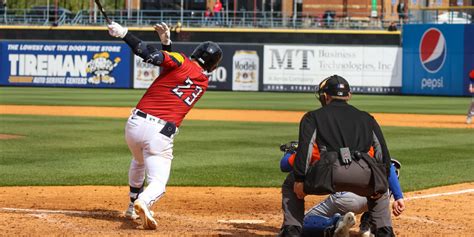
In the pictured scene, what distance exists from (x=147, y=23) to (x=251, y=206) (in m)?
43.5

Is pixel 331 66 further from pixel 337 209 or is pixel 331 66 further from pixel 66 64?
pixel 337 209

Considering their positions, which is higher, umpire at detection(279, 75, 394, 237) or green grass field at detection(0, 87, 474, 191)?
umpire at detection(279, 75, 394, 237)

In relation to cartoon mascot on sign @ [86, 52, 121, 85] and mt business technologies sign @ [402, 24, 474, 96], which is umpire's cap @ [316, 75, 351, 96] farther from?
cartoon mascot on sign @ [86, 52, 121, 85]

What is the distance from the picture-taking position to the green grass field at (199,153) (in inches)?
517

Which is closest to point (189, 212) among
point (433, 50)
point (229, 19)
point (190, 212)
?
point (190, 212)

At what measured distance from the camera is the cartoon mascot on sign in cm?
4594

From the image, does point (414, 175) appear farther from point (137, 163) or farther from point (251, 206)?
point (137, 163)

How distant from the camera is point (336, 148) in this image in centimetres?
702

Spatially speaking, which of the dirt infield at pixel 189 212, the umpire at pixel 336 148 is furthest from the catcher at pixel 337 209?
the dirt infield at pixel 189 212

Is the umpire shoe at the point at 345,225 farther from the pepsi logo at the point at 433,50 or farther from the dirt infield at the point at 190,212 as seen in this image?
the pepsi logo at the point at 433,50

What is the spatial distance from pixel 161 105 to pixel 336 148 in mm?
2233

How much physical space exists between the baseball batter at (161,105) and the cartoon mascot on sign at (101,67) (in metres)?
37.4

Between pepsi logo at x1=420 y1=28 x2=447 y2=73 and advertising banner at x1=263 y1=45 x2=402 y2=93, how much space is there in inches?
50.6

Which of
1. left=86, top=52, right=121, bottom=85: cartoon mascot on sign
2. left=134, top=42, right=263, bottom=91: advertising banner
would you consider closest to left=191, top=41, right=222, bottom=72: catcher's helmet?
left=134, top=42, right=263, bottom=91: advertising banner
